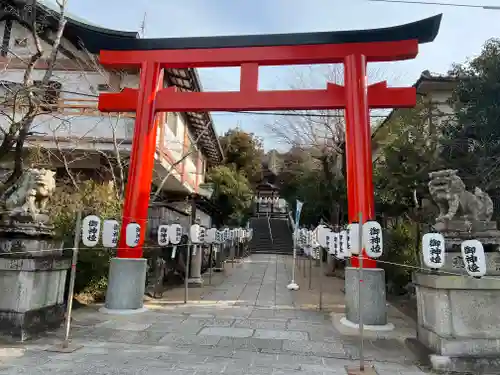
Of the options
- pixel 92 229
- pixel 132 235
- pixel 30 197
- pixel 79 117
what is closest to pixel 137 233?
pixel 132 235

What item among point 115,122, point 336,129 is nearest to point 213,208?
point 336,129

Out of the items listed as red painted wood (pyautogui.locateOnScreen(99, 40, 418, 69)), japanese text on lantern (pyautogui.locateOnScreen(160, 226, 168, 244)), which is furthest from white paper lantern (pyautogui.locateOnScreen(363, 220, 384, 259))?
japanese text on lantern (pyautogui.locateOnScreen(160, 226, 168, 244))

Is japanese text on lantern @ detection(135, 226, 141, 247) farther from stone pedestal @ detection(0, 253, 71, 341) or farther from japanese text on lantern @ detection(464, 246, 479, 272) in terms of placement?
japanese text on lantern @ detection(464, 246, 479, 272)

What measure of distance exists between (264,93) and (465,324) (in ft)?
22.5

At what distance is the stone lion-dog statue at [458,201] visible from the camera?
584 cm

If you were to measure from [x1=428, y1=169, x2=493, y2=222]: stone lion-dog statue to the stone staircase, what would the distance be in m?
28.0

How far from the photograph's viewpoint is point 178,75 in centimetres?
1548

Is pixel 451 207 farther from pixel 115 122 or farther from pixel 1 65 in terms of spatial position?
pixel 1 65

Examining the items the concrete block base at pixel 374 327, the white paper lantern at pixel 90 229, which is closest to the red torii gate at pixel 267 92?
the white paper lantern at pixel 90 229

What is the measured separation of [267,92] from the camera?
9633 millimetres

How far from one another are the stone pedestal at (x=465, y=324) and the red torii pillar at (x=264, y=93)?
124 inches

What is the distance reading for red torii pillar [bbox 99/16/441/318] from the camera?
8.85 m

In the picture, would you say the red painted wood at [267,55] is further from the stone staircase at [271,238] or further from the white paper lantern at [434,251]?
the stone staircase at [271,238]

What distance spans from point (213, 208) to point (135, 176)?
16636mm
